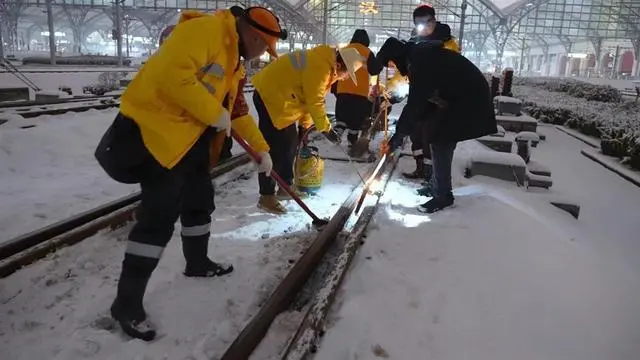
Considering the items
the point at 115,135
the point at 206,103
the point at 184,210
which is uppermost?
the point at 206,103

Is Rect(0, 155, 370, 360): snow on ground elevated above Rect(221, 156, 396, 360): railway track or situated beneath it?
situated beneath

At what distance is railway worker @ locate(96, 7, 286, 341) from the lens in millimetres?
Answer: 2578

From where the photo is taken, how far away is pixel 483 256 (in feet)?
12.8

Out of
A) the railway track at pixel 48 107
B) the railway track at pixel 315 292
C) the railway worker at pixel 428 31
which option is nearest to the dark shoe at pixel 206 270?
the railway track at pixel 315 292

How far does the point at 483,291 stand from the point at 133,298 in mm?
2263

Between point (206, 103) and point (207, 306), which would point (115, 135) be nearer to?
point (206, 103)

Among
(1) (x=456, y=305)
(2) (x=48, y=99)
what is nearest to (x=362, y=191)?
(1) (x=456, y=305)

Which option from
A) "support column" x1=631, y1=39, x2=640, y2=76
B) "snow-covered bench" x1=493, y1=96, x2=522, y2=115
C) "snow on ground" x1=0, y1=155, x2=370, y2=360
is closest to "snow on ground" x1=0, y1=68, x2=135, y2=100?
"snow-covered bench" x1=493, y1=96, x2=522, y2=115

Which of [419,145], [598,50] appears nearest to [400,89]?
[419,145]

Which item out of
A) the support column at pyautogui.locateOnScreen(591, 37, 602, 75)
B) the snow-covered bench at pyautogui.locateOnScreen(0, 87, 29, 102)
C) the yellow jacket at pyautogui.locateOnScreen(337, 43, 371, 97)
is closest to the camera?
the yellow jacket at pyautogui.locateOnScreen(337, 43, 371, 97)

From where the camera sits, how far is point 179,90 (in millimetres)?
2551

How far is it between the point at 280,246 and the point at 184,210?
1.15m

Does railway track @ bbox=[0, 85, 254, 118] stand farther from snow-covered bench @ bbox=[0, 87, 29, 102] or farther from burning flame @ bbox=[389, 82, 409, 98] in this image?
burning flame @ bbox=[389, 82, 409, 98]

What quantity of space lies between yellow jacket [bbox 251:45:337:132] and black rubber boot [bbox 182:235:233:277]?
6.13ft
